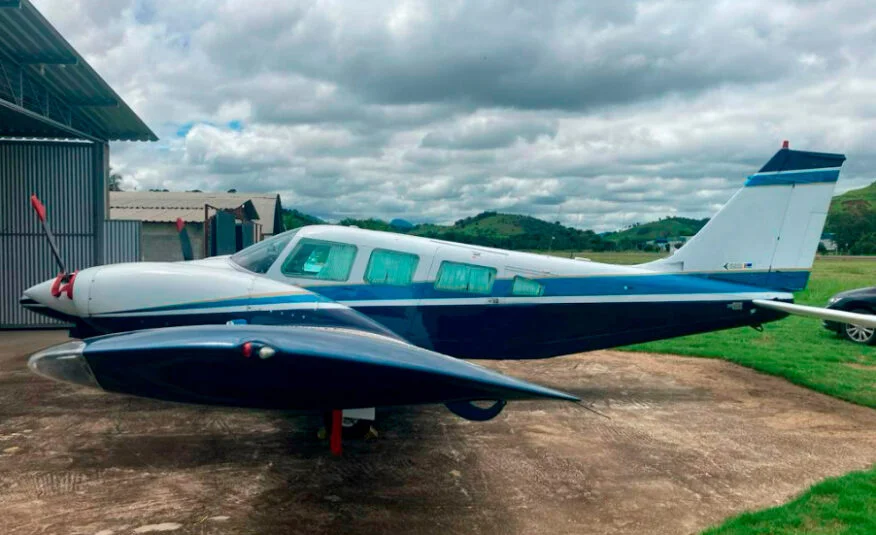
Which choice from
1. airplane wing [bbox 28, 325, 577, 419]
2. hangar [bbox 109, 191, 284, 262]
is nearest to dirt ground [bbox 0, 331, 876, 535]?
airplane wing [bbox 28, 325, 577, 419]

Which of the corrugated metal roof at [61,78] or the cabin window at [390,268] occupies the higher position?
the corrugated metal roof at [61,78]

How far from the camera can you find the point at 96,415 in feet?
21.8

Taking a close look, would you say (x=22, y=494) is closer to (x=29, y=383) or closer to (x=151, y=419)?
(x=151, y=419)

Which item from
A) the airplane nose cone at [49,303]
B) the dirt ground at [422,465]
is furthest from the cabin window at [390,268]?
the airplane nose cone at [49,303]

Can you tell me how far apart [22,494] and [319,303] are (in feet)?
9.22

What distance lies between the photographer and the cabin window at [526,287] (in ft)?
22.0

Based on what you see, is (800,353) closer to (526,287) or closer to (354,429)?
(526,287)

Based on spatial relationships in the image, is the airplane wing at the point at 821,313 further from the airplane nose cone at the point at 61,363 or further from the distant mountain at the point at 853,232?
the distant mountain at the point at 853,232

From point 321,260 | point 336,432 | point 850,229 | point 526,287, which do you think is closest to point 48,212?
point 321,260

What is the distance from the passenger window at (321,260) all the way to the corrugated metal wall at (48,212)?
9366 millimetres

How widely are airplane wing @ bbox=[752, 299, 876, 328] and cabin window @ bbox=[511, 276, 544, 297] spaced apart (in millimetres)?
2927

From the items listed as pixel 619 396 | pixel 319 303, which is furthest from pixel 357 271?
pixel 619 396

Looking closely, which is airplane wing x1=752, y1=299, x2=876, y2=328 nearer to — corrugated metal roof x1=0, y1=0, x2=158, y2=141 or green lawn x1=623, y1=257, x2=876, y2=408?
green lawn x1=623, y1=257, x2=876, y2=408

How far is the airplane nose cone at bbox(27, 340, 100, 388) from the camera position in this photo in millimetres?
3553
